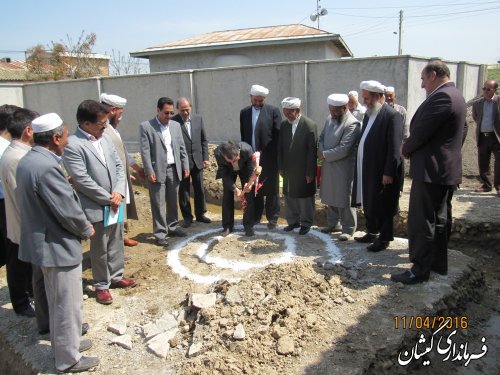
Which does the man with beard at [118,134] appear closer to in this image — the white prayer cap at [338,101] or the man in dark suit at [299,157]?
the man in dark suit at [299,157]

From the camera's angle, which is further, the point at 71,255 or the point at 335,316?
the point at 335,316

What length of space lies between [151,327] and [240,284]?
0.92 metres

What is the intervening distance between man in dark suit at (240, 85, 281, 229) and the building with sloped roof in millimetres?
8950

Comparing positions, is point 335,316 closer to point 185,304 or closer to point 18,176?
point 185,304

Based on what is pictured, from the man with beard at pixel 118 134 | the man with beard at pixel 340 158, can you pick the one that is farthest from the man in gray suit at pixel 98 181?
the man with beard at pixel 340 158

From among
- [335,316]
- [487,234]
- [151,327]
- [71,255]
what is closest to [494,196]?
[487,234]

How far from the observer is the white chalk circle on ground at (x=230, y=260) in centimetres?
492

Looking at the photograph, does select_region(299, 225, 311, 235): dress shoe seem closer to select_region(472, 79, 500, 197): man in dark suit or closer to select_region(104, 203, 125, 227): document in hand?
select_region(104, 203, 125, 227): document in hand

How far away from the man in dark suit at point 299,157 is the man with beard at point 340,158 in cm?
16

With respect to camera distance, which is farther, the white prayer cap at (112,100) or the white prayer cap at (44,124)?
the white prayer cap at (112,100)

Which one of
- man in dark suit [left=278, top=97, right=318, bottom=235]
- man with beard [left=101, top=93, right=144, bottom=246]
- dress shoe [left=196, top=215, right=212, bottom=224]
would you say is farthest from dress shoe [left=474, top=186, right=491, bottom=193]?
man with beard [left=101, top=93, right=144, bottom=246]

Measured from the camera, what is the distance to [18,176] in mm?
2867

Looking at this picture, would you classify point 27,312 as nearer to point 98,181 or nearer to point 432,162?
point 98,181
